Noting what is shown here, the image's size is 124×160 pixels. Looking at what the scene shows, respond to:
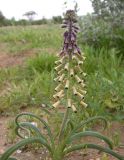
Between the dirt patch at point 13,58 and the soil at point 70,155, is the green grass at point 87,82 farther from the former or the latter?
the dirt patch at point 13,58

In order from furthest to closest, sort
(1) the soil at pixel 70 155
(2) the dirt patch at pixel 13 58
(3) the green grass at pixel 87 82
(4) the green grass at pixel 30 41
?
(4) the green grass at pixel 30 41 → (2) the dirt patch at pixel 13 58 → (3) the green grass at pixel 87 82 → (1) the soil at pixel 70 155

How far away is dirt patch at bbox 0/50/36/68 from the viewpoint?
676cm

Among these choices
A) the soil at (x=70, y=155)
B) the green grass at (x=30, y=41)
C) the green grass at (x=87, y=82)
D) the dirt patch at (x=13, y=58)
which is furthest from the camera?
the green grass at (x=30, y=41)

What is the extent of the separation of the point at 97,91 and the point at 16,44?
4.07 m

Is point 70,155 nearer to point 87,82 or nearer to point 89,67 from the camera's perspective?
point 87,82

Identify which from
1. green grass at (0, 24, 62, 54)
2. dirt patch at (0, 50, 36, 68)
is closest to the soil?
dirt patch at (0, 50, 36, 68)

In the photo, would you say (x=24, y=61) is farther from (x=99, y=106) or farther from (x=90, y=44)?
(x=99, y=106)

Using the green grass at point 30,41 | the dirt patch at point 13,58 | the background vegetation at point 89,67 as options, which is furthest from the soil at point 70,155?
the green grass at point 30,41

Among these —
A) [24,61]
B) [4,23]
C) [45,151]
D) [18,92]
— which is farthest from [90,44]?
[4,23]

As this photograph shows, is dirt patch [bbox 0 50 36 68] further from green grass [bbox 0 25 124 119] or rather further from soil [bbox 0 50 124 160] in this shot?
soil [bbox 0 50 124 160]

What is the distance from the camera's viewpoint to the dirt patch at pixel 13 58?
22.2 feet

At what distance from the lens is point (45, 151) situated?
12.1 ft

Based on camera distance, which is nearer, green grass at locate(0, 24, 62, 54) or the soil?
the soil

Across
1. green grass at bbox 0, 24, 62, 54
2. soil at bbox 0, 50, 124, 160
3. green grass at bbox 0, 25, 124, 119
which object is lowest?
soil at bbox 0, 50, 124, 160
